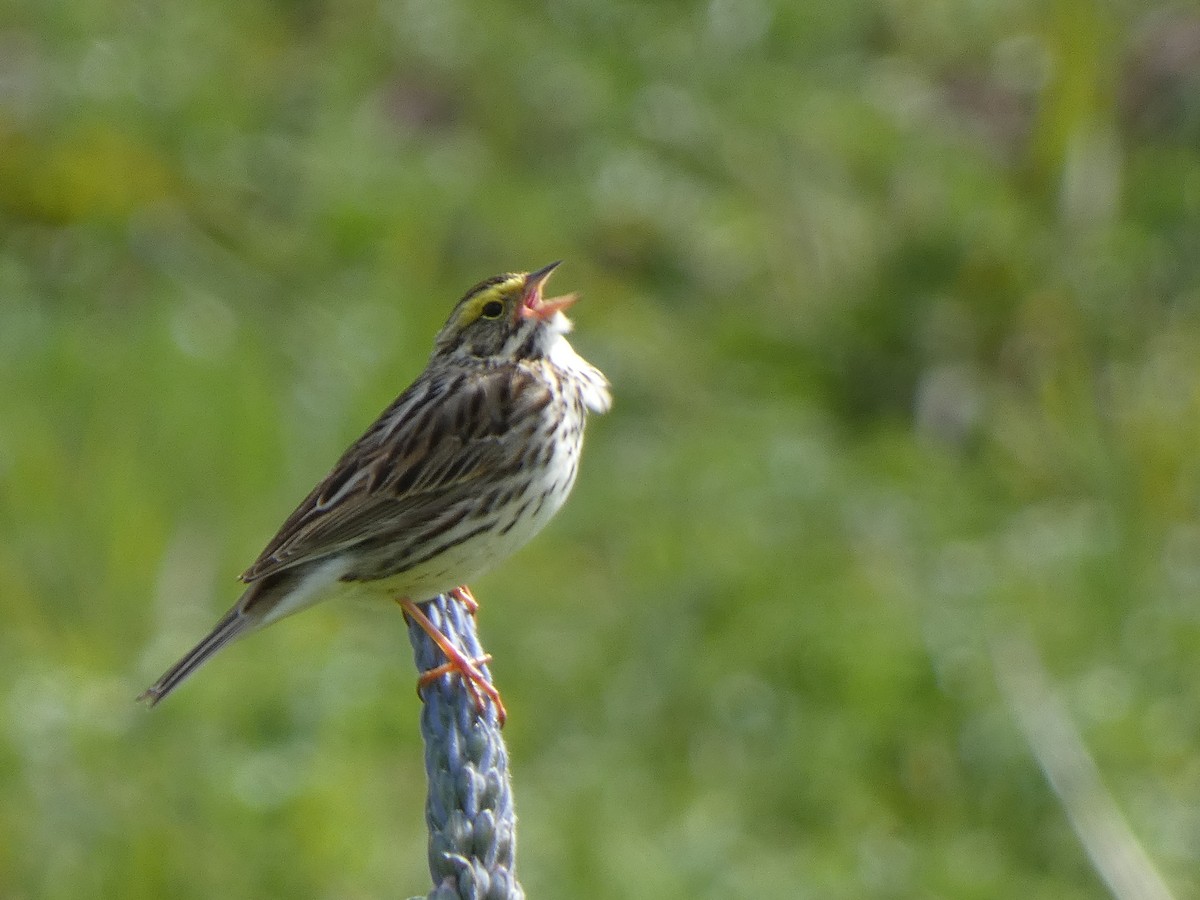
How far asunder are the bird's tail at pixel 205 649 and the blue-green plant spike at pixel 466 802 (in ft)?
3.88

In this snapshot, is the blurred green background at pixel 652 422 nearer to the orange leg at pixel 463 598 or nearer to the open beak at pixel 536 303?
the orange leg at pixel 463 598

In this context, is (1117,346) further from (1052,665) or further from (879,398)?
(1052,665)

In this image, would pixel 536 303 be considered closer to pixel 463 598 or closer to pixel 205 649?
A: pixel 463 598

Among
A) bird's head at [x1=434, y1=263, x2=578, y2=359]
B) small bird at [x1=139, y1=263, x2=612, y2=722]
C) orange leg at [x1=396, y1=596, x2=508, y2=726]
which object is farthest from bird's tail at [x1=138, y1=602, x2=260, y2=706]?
bird's head at [x1=434, y1=263, x2=578, y2=359]

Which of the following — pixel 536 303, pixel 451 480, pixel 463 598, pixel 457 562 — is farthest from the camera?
pixel 536 303

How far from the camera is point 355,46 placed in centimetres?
1230

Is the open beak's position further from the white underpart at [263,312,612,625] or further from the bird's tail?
the bird's tail

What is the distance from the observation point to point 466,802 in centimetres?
309

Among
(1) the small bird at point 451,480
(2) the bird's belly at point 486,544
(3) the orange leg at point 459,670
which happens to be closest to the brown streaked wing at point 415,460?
(1) the small bird at point 451,480

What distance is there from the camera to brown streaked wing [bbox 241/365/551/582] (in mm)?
4734

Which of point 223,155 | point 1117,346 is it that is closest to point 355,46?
point 223,155

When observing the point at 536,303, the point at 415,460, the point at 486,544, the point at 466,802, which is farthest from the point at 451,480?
the point at 466,802

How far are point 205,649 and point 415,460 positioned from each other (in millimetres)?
695

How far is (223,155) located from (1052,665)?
208 inches
